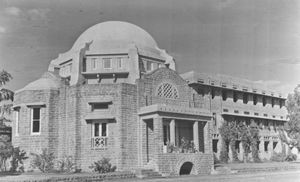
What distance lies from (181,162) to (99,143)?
5840 mm

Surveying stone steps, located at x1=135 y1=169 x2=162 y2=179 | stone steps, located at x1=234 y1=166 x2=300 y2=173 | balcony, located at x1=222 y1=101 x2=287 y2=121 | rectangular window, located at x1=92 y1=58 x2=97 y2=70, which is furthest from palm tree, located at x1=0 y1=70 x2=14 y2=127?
balcony, located at x1=222 y1=101 x2=287 y2=121

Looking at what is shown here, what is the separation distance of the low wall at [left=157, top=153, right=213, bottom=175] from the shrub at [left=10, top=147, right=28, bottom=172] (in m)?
9.89

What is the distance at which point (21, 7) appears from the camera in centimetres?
1997

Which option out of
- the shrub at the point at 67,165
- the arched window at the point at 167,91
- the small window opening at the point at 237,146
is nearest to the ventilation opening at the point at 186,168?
the arched window at the point at 167,91

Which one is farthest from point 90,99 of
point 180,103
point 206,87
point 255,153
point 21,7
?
point 255,153

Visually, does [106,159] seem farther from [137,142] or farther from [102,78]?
[102,78]

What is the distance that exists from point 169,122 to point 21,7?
Answer: 1270 centimetres

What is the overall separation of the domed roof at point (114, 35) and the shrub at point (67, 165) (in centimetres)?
1046

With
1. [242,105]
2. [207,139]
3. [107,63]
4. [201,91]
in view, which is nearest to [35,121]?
[107,63]

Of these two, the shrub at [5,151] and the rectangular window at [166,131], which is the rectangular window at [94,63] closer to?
the rectangular window at [166,131]

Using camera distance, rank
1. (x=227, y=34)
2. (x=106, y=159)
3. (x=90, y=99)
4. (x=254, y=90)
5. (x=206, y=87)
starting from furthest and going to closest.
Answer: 1. (x=254, y=90)
2. (x=206, y=87)
3. (x=90, y=99)
4. (x=106, y=159)
5. (x=227, y=34)

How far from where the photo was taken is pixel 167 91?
29.0 meters

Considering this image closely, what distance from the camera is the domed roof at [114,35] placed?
107 ft

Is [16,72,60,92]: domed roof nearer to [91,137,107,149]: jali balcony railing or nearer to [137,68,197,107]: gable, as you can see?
[91,137,107,149]: jali balcony railing
